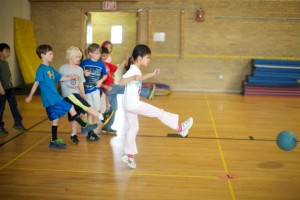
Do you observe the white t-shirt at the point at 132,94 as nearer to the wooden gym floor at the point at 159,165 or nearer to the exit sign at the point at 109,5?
the wooden gym floor at the point at 159,165

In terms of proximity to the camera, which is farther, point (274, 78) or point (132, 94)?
point (274, 78)

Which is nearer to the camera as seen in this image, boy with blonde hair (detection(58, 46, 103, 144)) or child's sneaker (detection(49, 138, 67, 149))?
boy with blonde hair (detection(58, 46, 103, 144))

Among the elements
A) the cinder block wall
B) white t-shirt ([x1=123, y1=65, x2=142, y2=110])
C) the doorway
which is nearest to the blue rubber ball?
white t-shirt ([x1=123, y1=65, x2=142, y2=110])

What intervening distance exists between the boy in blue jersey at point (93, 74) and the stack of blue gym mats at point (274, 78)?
679cm

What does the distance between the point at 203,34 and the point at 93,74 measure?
6951 millimetres

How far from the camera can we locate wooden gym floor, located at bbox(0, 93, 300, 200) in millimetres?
3557

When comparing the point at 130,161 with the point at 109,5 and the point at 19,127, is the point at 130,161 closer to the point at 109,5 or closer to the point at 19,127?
the point at 19,127

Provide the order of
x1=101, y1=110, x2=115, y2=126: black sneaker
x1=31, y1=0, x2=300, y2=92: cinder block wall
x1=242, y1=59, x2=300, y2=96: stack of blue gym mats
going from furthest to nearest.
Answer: x1=31, y1=0, x2=300, y2=92: cinder block wall → x1=242, y1=59, x2=300, y2=96: stack of blue gym mats → x1=101, y1=110, x2=115, y2=126: black sneaker

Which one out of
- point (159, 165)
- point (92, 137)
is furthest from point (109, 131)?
point (159, 165)

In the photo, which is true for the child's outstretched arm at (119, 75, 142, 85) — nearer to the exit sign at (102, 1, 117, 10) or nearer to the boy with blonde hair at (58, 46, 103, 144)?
the boy with blonde hair at (58, 46, 103, 144)

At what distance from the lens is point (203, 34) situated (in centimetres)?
1152

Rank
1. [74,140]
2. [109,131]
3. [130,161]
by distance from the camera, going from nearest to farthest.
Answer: [130,161] → [74,140] → [109,131]

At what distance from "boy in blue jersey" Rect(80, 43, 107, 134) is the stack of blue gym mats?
6.79m

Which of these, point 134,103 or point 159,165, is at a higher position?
point 134,103
